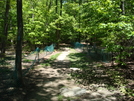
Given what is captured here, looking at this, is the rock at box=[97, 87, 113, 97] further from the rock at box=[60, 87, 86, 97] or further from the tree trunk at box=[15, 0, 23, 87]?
the tree trunk at box=[15, 0, 23, 87]

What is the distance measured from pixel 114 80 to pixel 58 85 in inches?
127

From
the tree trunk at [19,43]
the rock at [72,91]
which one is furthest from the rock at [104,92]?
the tree trunk at [19,43]

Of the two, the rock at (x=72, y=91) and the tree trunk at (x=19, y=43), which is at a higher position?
the tree trunk at (x=19, y=43)

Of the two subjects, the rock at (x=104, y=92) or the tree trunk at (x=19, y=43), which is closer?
the rock at (x=104, y=92)

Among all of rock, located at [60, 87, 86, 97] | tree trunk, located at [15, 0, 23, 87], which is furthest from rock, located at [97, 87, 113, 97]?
tree trunk, located at [15, 0, 23, 87]

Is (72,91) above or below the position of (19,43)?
below

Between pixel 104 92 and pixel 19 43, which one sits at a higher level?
pixel 19 43

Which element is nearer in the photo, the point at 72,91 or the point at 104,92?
the point at 104,92

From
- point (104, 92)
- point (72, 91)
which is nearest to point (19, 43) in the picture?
point (72, 91)

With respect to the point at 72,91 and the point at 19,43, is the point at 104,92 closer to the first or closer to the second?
the point at 72,91

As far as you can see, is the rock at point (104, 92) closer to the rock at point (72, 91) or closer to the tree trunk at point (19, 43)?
the rock at point (72, 91)

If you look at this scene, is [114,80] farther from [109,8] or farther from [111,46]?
[109,8]

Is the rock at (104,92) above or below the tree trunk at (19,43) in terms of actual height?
below

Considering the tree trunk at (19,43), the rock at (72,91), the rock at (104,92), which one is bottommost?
the rock at (72,91)
